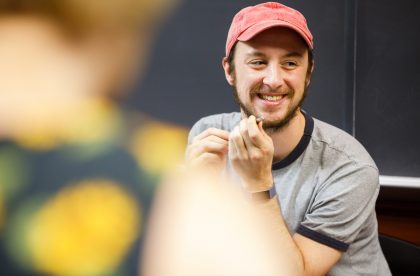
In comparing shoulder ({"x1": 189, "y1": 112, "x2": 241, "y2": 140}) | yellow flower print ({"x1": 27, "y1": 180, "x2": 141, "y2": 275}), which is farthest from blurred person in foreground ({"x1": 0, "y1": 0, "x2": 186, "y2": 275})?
shoulder ({"x1": 189, "y1": 112, "x2": 241, "y2": 140})

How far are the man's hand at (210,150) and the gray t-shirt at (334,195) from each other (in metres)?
0.14

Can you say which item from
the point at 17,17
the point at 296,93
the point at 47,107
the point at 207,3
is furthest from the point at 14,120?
the point at 296,93

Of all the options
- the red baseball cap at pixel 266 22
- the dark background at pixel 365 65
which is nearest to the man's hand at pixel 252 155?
the red baseball cap at pixel 266 22

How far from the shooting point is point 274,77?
38.9 inches

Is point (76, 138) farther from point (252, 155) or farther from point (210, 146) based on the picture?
point (252, 155)

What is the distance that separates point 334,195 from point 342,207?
29 millimetres

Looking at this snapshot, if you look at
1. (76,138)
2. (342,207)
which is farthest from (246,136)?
(76,138)

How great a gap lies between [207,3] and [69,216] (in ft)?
2.70

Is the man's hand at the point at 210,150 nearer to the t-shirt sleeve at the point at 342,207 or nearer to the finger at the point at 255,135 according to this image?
the finger at the point at 255,135

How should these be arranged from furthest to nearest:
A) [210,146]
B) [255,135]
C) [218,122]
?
[218,122] < [210,146] < [255,135]

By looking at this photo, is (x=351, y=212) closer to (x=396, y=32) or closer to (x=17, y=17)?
(x=396, y=32)

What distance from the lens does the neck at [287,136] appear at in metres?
1.05

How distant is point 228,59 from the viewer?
1118mm

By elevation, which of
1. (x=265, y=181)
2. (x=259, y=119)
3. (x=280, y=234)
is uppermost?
(x=259, y=119)
